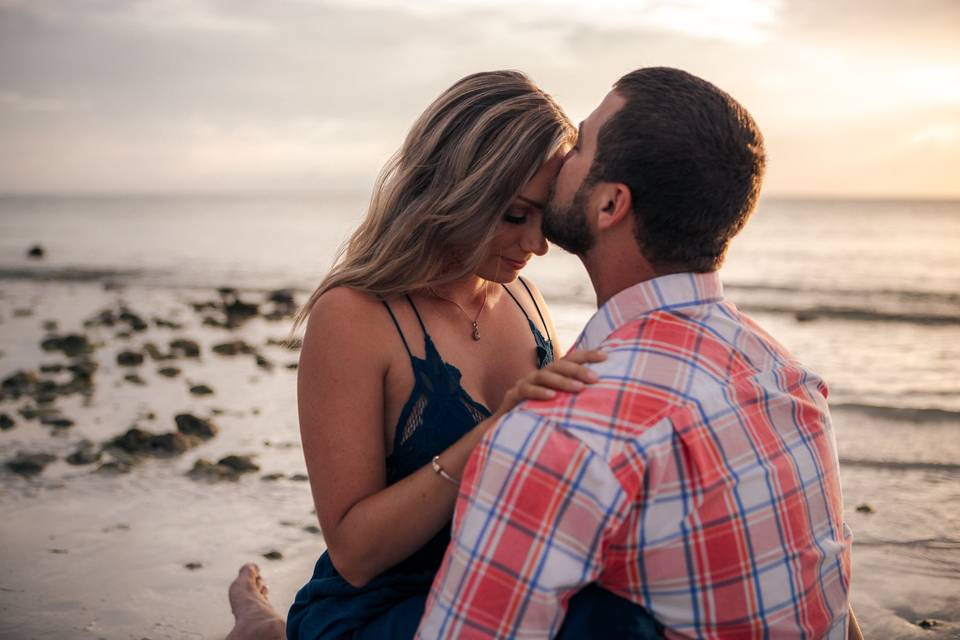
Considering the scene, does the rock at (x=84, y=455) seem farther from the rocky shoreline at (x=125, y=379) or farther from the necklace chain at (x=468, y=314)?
the necklace chain at (x=468, y=314)

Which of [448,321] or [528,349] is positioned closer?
[448,321]

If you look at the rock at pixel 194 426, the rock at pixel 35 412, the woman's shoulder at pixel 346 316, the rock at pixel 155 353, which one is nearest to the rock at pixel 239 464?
the rock at pixel 194 426

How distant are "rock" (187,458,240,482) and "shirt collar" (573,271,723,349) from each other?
14.8 feet

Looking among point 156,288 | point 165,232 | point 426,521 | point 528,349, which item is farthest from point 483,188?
point 165,232

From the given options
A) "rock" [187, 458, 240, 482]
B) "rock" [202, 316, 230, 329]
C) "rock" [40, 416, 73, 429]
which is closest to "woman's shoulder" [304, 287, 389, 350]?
"rock" [187, 458, 240, 482]

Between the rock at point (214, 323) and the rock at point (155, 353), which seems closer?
the rock at point (155, 353)

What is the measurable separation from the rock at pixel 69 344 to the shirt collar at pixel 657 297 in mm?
9747

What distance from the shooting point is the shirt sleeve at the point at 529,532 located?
175cm

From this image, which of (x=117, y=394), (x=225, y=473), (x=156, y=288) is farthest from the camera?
(x=156, y=288)

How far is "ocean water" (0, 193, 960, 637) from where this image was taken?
5.63m

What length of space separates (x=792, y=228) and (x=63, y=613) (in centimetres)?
4844

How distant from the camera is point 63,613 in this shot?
4113 millimetres

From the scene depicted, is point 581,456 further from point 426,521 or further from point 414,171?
point 414,171

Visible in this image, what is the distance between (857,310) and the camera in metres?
17.6
